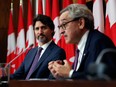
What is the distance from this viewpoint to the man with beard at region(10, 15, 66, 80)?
294 cm

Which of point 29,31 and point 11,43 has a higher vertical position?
point 29,31

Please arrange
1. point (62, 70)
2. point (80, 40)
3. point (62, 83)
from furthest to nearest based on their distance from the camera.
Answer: point (80, 40)
point (62, 70)
point (62, 83)

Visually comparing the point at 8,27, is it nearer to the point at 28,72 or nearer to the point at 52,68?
the point at 28,72

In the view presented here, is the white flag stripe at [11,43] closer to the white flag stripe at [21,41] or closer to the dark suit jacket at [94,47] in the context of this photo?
the white flag stripe at [21,41]

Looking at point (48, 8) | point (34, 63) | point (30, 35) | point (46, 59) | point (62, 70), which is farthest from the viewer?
point (30, 35)

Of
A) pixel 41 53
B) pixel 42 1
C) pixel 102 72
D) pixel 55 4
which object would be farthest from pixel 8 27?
pixel 102 72

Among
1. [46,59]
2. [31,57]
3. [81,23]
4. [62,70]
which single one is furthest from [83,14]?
[31,57]

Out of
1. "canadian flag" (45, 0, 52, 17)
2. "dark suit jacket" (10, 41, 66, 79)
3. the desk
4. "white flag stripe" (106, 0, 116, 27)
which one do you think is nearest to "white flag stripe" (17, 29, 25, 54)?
"canadian flag" (45, 0, 52, 17)

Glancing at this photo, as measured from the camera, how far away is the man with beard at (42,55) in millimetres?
2938

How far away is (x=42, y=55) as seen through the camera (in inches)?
121

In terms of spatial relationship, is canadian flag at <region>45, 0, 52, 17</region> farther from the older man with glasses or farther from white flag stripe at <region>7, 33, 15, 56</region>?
the older man with glasses

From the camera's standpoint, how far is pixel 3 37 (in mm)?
5129

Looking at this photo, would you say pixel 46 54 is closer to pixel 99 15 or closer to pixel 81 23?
pixel 81 23

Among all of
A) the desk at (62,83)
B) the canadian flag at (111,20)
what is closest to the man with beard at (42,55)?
the canadian flag at (111,20)
